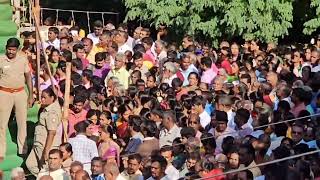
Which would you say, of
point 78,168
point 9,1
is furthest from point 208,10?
point 78,168

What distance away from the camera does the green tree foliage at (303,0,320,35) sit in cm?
1514

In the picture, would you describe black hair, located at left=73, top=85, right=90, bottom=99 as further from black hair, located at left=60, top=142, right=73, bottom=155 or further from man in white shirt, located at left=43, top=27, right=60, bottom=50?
man in white shirt, located at left=43, top=27, right=60, bottom=50

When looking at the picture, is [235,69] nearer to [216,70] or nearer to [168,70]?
[216,70]

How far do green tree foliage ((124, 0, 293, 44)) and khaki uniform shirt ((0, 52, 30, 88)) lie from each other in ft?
19.9

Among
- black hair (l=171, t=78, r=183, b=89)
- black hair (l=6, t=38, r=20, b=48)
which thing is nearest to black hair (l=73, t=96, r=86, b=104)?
black hair (l=6, t=38, r=20, b=48)

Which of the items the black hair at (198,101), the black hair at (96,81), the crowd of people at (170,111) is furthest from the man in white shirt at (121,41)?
the black hair at (198,101)

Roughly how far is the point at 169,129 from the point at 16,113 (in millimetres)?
1861

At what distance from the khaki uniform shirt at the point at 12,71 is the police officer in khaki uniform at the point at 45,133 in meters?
0.43

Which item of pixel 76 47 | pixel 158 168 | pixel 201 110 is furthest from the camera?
pixel 76 47

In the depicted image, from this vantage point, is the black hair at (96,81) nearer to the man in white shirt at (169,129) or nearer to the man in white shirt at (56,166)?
the man in white shirt at (169,129)

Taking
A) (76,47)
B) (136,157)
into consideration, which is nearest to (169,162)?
(136,157)

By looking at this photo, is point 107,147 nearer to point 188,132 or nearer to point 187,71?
point 188,132

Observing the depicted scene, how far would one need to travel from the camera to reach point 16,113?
9.70 metres

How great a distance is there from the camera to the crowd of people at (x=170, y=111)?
804 cm
